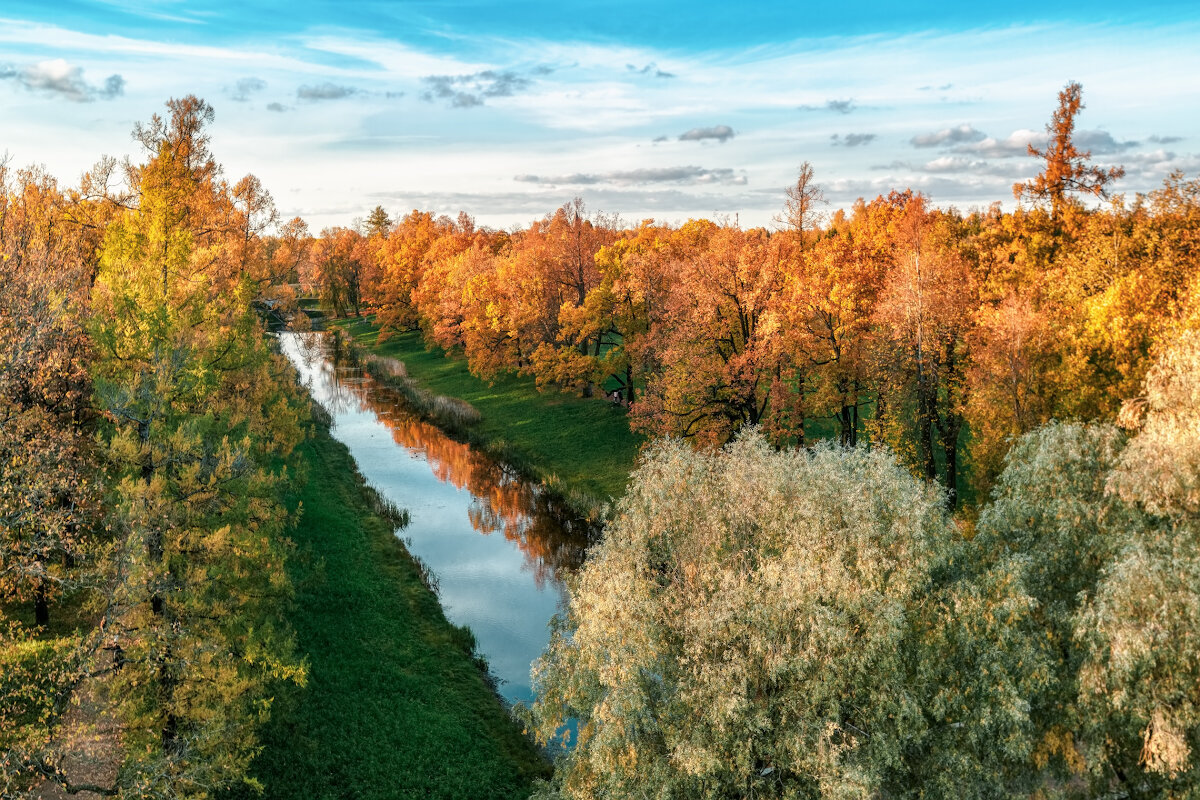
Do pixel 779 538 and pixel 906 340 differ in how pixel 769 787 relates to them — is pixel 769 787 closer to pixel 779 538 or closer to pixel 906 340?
pixel 779 538

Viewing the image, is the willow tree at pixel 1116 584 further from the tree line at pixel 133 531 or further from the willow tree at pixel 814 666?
the tree line at pixel 133 531

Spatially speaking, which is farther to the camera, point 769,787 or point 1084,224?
point 1084,224

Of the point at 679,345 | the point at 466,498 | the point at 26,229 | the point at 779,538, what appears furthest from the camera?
the point at 466,498

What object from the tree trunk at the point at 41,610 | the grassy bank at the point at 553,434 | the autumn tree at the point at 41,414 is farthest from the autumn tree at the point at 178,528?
the grassy bank at the point at 553,434

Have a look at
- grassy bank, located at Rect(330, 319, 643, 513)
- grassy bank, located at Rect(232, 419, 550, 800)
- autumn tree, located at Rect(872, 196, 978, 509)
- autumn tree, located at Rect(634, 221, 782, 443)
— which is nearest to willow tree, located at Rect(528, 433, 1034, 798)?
grassy bank, located at Rect(232, 419, 550, 800)

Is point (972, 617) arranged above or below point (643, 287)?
below

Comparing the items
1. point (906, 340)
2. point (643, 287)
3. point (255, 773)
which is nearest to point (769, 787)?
point (255, 773)

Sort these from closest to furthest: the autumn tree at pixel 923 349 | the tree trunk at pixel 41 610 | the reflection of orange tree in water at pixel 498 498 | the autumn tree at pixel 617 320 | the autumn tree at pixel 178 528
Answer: the autumn tree at pixel 178 528 < the tree trunk at pixel 41 610 < the autumn tree at pixel 923 349 < the reflection of orange tree in water at pixel 498 498 < the autumn tree at pixel 617 320
